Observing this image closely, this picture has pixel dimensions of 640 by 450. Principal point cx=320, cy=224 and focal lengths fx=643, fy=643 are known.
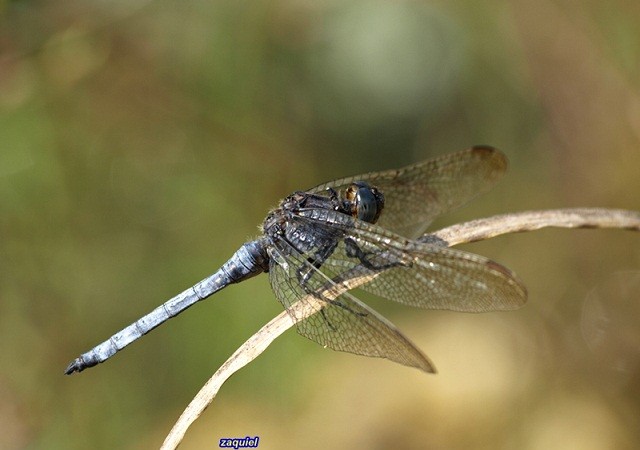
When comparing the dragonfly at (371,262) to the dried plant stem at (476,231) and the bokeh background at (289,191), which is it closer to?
the dried plant stem at (476,231)

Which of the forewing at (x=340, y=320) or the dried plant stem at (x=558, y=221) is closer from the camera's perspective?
the dried plant stem at (x=558, y=221)

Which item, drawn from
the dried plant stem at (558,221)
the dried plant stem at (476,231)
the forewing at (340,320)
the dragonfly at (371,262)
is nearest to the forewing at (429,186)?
the dragonfly at (371,262)

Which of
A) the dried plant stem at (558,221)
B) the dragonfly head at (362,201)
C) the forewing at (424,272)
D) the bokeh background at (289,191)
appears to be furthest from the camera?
the bokeh background at (289,191)

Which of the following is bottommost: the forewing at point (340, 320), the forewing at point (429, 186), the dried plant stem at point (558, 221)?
the dried plant stem at point (558, 221)

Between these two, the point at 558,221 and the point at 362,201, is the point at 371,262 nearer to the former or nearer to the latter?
the point at 362,201

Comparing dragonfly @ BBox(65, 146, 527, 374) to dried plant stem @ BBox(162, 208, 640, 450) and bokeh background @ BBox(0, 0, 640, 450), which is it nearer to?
dried plant stem @ BBox(162, 208, 640, 450)

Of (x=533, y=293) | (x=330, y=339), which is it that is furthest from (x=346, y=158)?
(x=330, y=339)

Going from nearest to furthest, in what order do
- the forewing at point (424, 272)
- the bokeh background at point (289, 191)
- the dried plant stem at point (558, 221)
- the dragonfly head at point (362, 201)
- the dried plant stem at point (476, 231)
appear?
1. the dried plant stem at point (476, 231)
2. the dried plant stem at point (558, 221)
3. the forewing at point (424, 272)
4. the dragonfly head at point (362, 201)
5. the bokeh background at point (289, 191)
